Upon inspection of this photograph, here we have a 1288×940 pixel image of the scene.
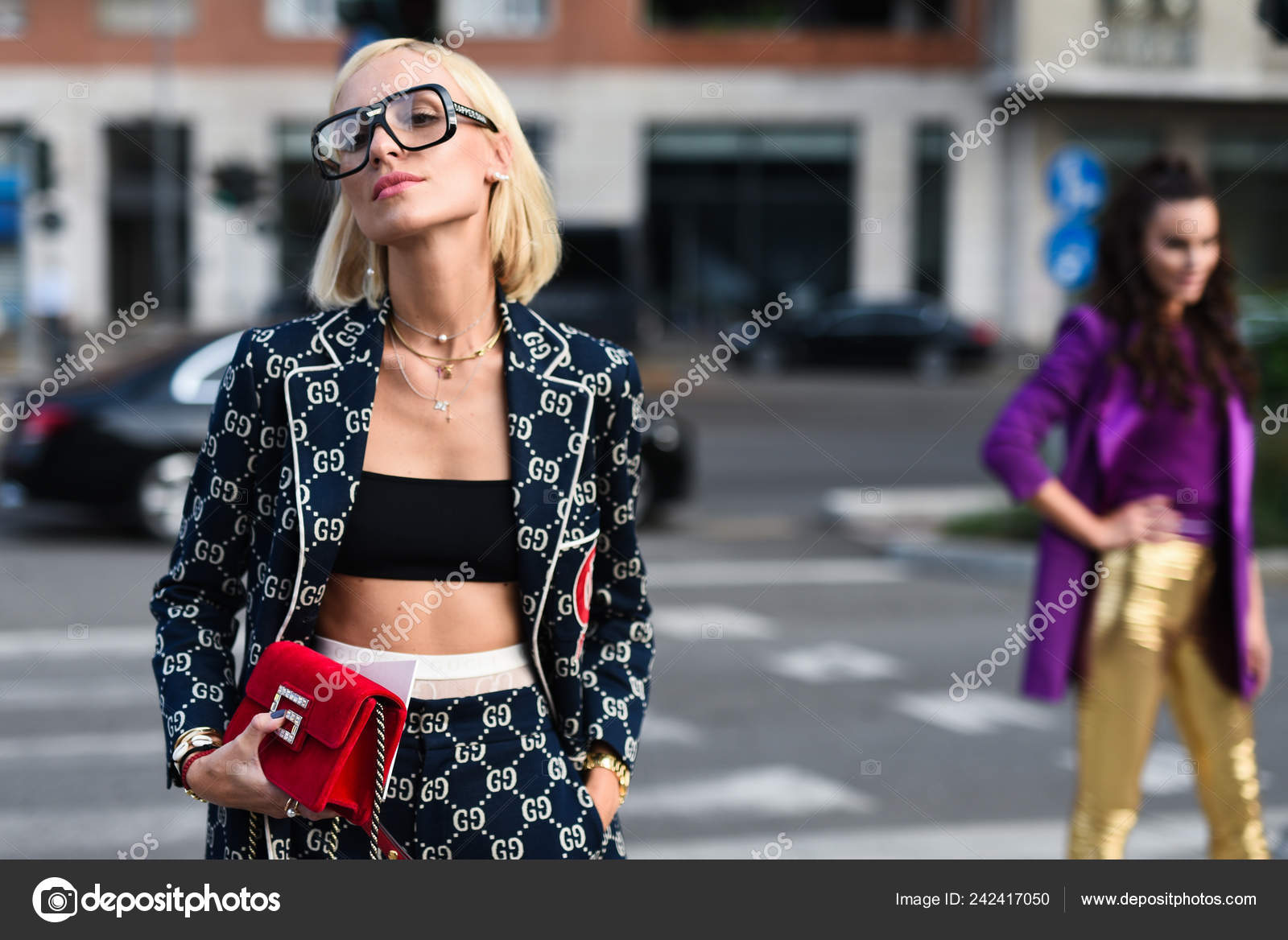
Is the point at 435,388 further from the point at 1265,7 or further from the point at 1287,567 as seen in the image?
the point at 1287,567

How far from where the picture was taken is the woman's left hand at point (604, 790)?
217 centimetres

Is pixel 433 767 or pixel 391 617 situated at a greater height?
pixel 391 617

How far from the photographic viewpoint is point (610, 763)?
7.20 ft

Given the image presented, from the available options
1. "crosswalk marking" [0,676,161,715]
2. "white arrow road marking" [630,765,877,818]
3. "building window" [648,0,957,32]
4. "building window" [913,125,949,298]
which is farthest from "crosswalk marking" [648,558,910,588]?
"building window" [648,0,957,32]

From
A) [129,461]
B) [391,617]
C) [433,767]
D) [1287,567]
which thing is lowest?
[1287,567]

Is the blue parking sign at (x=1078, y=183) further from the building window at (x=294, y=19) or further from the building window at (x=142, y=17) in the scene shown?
the building window at (x=142, y=17)

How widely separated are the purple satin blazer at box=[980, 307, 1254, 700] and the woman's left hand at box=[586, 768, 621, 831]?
60.0 inches

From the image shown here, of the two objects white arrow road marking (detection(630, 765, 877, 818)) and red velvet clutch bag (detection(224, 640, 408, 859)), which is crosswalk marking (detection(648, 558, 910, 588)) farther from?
red velvet clutch bag (detection(224, 640, 408, 859))

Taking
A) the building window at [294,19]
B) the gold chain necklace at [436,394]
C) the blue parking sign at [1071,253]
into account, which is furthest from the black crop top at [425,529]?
the building window at [294,19]

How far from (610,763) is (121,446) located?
29.1 feet

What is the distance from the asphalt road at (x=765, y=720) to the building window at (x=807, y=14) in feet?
75.5

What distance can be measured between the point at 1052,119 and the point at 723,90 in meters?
7.31

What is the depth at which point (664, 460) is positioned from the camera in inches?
451
